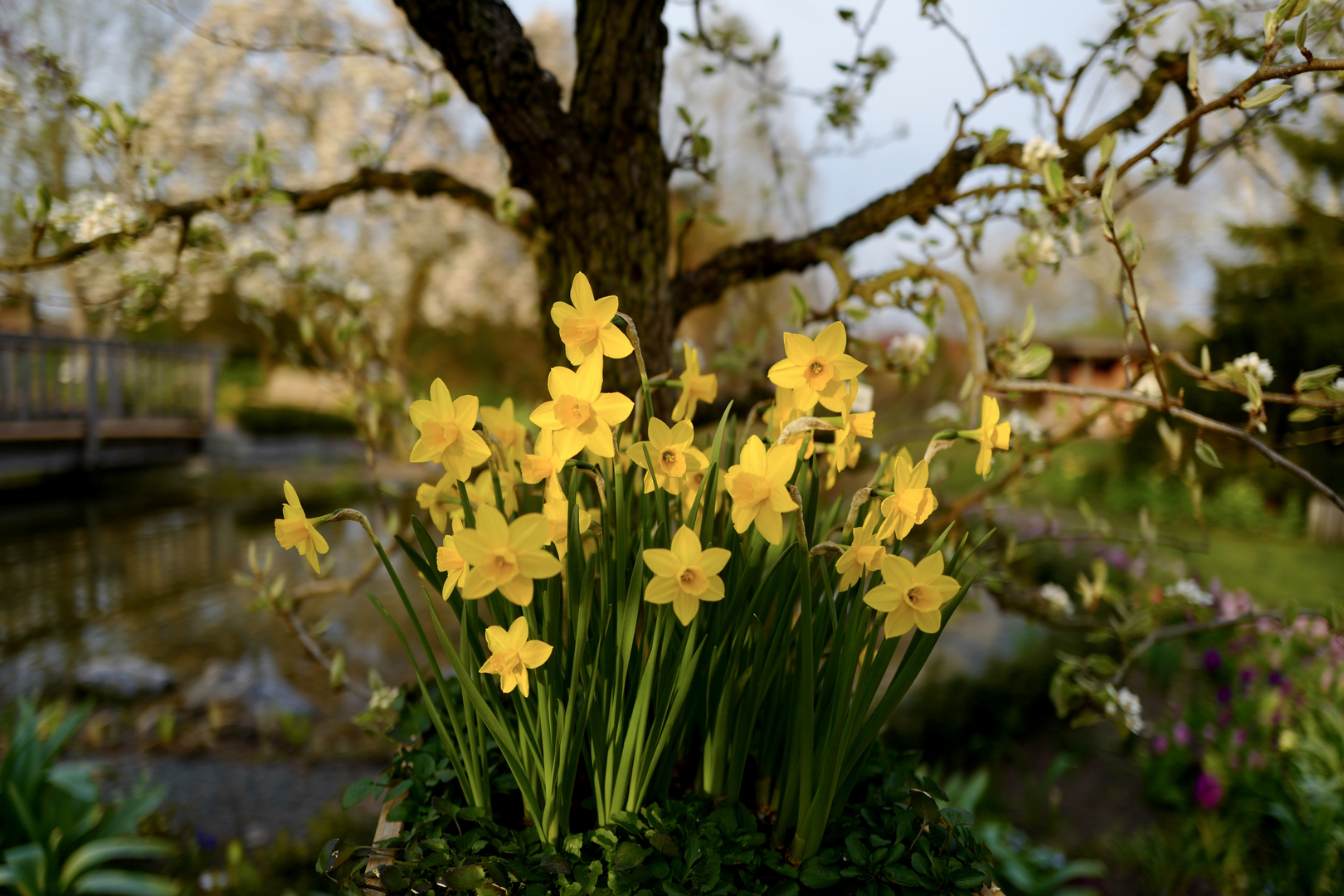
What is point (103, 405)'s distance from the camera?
8242 millimetres

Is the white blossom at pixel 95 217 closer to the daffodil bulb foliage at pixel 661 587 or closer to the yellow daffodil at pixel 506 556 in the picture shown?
the daffodil bulb foliage at pixel 661 587

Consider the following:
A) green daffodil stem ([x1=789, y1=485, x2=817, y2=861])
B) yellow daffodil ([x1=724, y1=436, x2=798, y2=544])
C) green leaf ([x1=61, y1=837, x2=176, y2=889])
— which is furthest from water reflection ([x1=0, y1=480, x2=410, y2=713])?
yellow daffodil ([x1=724, y1=436, x2=798, y2=544])

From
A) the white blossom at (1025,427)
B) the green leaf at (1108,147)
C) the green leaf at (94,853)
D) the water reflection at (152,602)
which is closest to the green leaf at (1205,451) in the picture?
the green leaf at (1108,147)

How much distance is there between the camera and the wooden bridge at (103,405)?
670cm

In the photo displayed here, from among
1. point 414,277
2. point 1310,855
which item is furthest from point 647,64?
point 414,277

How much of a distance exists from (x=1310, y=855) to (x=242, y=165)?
329cm

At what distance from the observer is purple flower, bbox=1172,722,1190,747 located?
277cm

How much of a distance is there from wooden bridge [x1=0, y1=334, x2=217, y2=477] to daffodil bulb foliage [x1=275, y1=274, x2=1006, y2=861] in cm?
798

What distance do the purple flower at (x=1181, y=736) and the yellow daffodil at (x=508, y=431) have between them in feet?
9.72

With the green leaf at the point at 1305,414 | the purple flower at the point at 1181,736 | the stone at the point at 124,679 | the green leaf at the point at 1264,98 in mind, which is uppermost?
the green leaf at the point at 1264,98

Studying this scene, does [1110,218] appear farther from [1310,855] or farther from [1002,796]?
[1002,796]

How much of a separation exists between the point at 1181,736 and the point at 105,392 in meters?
10.2

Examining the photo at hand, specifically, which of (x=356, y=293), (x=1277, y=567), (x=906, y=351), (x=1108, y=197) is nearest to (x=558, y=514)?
(x=1108, y=197)

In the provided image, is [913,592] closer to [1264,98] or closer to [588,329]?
[588,329]
